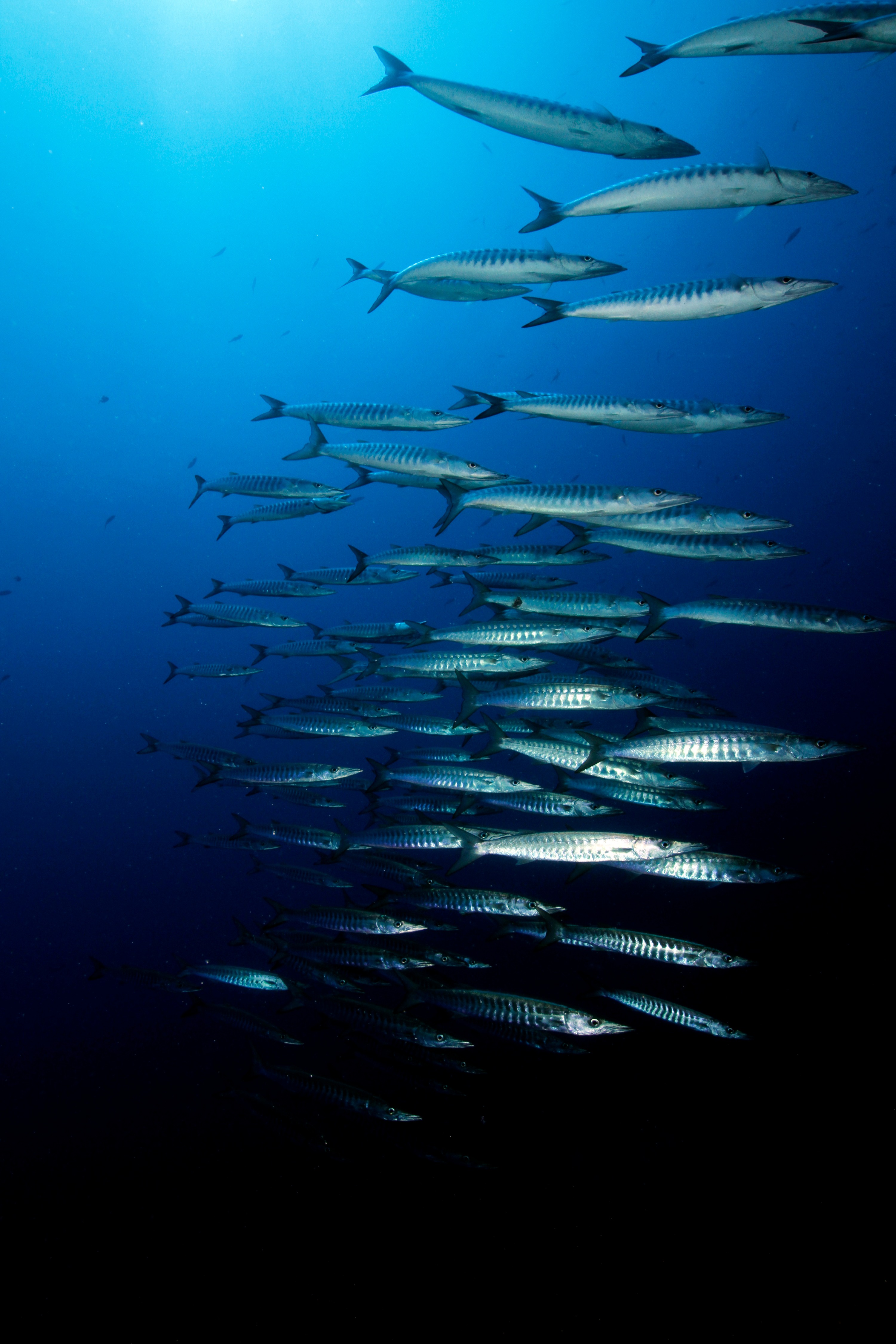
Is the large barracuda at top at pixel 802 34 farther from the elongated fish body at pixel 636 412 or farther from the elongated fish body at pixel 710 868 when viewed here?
the elongated fish body at pixel 710 868

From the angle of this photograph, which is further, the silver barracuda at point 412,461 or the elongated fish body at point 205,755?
the elongated fish body at point 205,755

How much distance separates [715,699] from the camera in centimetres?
568

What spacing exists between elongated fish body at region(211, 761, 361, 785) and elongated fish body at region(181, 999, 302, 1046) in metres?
2.10

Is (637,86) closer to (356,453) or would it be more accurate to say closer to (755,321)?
(755,321)

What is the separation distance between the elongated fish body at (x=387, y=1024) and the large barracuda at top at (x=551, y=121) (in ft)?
17.2

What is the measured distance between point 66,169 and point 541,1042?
22584mm

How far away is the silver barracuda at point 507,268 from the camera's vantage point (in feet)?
10.3

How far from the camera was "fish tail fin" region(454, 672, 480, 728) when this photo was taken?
4.31 meters

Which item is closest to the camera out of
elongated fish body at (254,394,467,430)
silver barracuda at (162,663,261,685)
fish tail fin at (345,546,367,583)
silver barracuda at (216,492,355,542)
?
elongated fish body at (254,394,467,430)

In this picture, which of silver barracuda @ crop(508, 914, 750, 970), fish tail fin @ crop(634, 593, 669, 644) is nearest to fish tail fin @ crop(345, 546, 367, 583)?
fish tail fin @ crop(634, 593, 669, 644)

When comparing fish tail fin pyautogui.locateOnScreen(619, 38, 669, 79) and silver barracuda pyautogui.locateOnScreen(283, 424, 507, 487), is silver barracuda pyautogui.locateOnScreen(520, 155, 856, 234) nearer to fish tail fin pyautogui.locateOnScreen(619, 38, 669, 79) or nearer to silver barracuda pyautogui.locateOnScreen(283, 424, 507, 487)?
fish tail fin pyautogui.locateOnScreen(619, 38, 669, 79)

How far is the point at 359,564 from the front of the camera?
15.8 feet

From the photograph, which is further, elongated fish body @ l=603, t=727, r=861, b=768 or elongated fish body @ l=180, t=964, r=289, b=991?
elongated fish body @ l=180, t=964, r=289, b=991

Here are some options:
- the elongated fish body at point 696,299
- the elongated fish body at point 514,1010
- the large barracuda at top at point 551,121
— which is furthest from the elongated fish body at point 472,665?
the large barracuda at top at point 551,121
